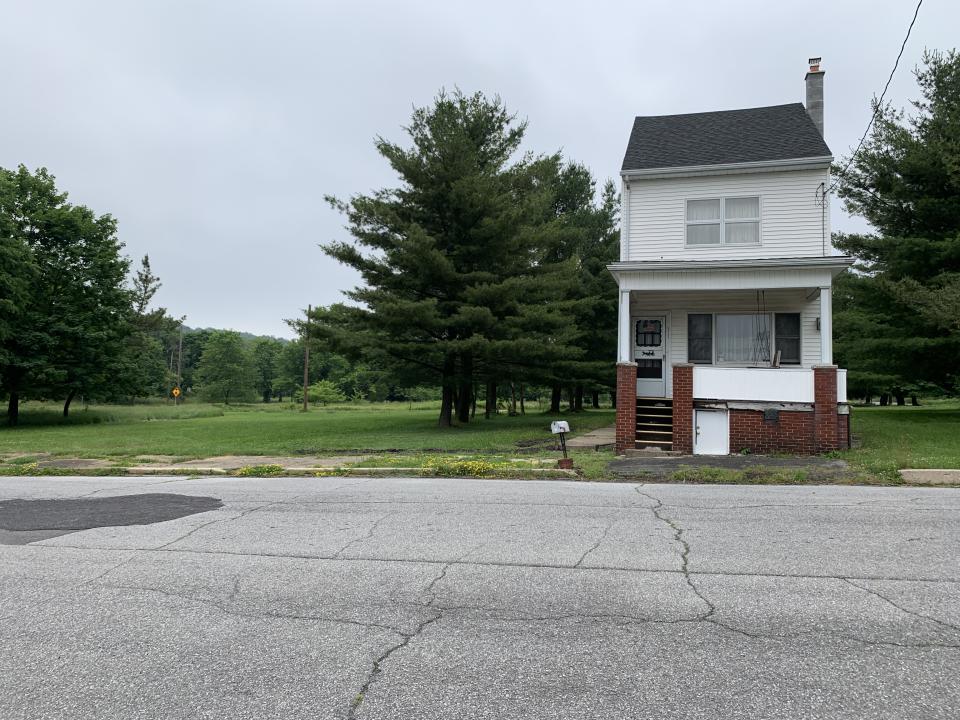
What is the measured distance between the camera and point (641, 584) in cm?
496

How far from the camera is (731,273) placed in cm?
1523

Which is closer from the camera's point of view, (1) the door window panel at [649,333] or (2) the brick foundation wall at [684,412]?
(2) the brick foundation wall at [684,412]

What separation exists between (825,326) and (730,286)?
7.29 ft

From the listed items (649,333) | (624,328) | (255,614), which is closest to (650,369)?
(649,333)

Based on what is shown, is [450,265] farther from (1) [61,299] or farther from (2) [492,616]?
(1) [61,299]

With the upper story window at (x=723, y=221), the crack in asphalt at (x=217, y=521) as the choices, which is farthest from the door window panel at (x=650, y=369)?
the crack in asphalt at (x=217, y=521)

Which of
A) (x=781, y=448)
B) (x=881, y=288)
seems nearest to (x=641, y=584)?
(x=781, y=448)

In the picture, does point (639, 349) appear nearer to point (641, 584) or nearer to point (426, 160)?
point (426, 160)

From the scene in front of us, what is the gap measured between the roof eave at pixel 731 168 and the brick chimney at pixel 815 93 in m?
3.11

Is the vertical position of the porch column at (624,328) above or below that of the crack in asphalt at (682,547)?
above

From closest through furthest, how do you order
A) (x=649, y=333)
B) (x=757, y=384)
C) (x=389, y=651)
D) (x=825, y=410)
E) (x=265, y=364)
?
(x=389, y=651) < (x=825, y=410) < (x=757, y=384) < (x=649, y=333) < (x=265, y=364)

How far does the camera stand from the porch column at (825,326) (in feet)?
47.8

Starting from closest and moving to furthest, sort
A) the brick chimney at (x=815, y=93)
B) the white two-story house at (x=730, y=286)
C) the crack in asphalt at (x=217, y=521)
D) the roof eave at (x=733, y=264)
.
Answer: the crack in asphalt at (x=217, y=521), the white two-story house at (x=730, y=286), the roof eave at (x=733, y=264), the brick chimney at (x=815, y=93)

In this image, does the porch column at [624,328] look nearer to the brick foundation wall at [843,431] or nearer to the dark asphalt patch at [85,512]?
the brick foundation wall at [843,431]
